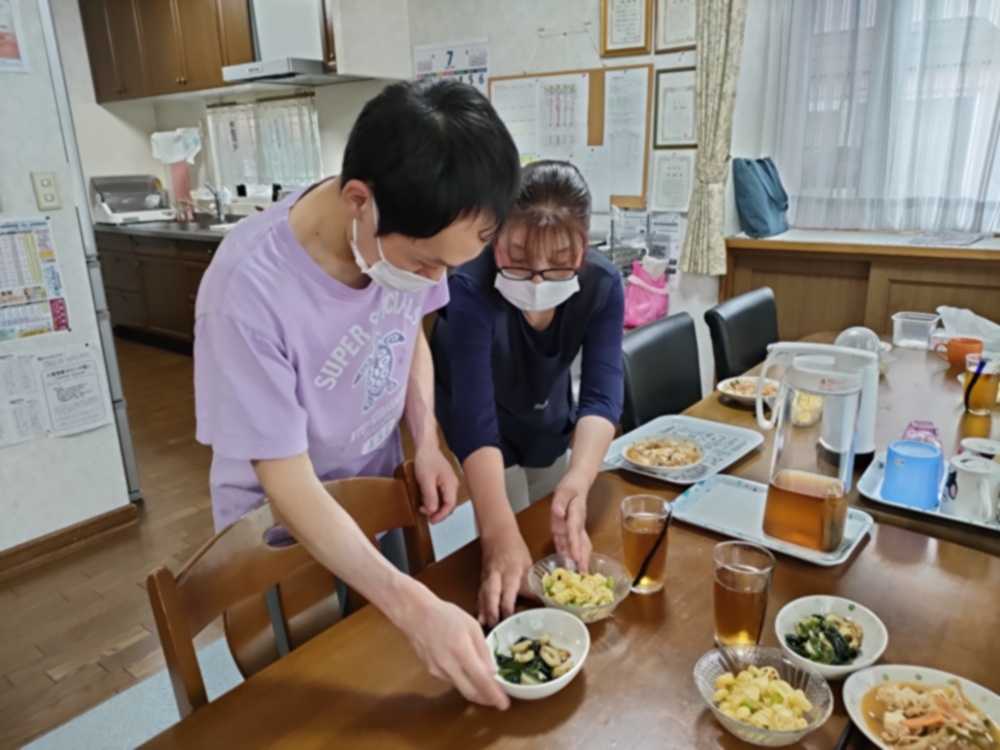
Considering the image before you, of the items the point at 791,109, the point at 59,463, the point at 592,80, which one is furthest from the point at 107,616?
the point at 791,109

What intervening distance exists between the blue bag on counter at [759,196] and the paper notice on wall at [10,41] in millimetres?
2732

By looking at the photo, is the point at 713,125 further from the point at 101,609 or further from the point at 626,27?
the point at 101,609

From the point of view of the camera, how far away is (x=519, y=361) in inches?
56.1

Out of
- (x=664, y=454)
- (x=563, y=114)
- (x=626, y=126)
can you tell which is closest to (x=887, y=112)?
(x=626, y=126)

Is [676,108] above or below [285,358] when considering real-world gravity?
above

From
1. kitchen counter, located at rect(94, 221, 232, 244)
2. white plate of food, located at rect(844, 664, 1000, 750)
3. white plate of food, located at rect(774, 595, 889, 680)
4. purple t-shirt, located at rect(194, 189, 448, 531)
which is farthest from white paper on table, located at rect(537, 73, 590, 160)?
white plate of food, located at rect(844, 664, 1000, 750)

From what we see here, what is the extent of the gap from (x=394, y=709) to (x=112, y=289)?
18.3 feet

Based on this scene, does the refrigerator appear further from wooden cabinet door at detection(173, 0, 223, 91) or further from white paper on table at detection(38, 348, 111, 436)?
wooden cabinet door at detection(173, 0, 223, 91)

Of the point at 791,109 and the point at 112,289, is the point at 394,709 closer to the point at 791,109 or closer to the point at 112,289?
the point at 791,109

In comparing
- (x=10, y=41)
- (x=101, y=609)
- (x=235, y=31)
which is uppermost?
(x=235, y=31)

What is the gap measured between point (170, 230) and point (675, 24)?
3.42m

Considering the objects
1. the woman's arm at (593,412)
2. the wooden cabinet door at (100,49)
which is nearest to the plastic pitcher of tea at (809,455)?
the woman's arm at (593,412)

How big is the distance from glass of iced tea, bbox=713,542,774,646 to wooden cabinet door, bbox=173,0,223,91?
4.61 m

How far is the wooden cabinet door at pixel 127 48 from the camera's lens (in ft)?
16.2
